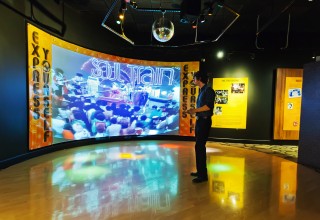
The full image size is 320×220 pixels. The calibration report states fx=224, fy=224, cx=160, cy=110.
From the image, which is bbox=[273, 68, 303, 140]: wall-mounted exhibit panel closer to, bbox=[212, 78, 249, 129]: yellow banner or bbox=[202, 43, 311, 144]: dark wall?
bbox=[202, 43, 311, 144]: dark wall

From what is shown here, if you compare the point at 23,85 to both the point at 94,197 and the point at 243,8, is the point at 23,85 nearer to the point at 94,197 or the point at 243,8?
the point at 94,197

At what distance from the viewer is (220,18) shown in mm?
6531

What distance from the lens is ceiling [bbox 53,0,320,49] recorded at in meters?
5.48

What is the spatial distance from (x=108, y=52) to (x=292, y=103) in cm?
631

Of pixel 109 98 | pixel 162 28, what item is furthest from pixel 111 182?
pixel 109 98

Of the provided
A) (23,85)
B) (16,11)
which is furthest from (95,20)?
(23,85)

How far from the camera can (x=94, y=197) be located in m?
3.00

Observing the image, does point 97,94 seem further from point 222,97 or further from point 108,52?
point 222,97

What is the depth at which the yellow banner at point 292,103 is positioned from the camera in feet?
24.6

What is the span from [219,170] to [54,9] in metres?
5.25

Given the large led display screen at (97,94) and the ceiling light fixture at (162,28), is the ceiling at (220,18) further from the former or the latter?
the large led display screen at (97,94)

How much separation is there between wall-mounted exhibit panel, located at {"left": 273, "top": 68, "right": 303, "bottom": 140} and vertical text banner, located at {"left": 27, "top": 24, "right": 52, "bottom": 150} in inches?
273

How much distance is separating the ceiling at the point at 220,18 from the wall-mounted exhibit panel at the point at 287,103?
1.12 meters

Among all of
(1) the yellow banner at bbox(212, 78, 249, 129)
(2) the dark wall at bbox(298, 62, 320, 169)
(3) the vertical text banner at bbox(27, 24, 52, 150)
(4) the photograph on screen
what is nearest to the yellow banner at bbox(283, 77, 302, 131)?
(1) the yellow banner at bbox(212, 78, 249, 129)
